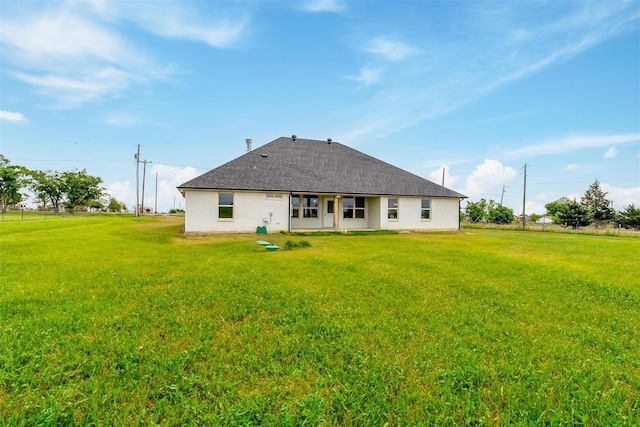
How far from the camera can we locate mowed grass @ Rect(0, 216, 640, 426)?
97.3 inches

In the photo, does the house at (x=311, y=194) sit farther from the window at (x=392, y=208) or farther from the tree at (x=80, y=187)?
the tree at (x=80, y=187)

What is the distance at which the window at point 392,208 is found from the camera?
1970 centimetres

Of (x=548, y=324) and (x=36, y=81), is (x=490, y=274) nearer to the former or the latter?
(x=548, y=324)

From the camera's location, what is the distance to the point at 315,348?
3490 mm

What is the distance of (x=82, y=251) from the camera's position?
989 centimetres

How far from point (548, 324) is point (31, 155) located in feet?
223

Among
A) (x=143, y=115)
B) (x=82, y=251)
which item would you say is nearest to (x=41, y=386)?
(x=82, y=251)

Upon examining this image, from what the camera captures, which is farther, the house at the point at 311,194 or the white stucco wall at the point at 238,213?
the house at the point at 311,194

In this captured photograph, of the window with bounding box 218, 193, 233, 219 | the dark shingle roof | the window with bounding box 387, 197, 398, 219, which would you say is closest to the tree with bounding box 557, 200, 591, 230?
the dark shingle roof

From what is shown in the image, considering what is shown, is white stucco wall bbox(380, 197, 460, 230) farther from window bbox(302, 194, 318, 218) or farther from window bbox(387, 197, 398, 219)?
window bbox(302, 194, 318, 218)

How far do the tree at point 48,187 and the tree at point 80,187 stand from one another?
0.85 m

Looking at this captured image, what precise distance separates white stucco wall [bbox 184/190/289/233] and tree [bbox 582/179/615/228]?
44.6 meters

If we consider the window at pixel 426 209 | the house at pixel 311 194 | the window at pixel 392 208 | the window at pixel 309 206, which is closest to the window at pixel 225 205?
the house at pixel 311 194

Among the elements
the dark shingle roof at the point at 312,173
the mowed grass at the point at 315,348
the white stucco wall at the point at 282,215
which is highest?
the dark shingle roof at the point at 312,173
